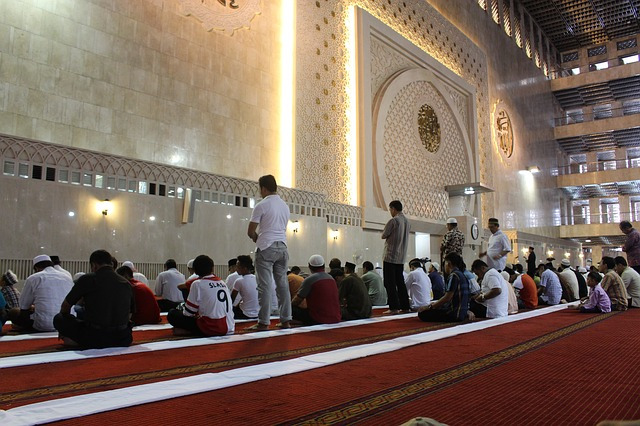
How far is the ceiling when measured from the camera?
1998cm

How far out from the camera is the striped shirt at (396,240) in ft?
17.4

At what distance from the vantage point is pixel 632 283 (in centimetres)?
685

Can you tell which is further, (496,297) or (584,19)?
(584,19)

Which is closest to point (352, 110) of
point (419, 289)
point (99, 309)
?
point (419, 289)

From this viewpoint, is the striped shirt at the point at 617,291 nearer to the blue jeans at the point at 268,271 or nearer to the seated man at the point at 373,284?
the seated man at the point at 373,284

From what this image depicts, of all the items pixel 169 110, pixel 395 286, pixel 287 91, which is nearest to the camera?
pixel 395 286

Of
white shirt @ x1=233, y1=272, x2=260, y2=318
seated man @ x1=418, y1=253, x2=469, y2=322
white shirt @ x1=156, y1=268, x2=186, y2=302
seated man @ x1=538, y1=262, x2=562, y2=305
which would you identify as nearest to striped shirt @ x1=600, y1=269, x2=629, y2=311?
seated man @ x1=538, y1=262, x2=562, y2=305

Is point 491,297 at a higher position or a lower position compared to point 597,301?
higher

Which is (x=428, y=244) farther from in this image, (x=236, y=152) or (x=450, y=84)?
(x=236, y=152)

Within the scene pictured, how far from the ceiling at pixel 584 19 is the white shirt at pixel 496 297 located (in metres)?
18.5

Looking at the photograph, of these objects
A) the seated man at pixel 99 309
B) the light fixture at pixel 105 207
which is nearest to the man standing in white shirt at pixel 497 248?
the seated man at pixel 99 309

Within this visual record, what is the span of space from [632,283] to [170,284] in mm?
5860

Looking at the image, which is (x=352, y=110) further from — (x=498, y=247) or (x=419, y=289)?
(x=498, y=247)

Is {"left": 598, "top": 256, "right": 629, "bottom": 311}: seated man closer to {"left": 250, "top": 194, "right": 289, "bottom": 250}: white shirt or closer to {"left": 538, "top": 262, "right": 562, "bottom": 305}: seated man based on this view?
{"left": 538, "top": 262, "right": 562, "bottom": 305}: seated man
